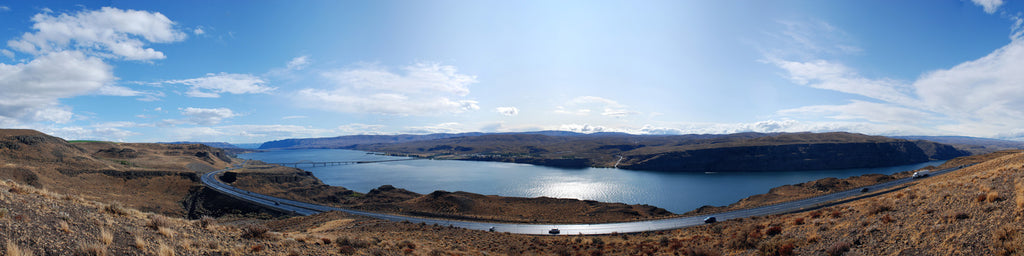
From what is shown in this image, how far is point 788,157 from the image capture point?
144625 millimetres

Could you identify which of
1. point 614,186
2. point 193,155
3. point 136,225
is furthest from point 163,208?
point 193,155

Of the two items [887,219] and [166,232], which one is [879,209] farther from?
[166,232]

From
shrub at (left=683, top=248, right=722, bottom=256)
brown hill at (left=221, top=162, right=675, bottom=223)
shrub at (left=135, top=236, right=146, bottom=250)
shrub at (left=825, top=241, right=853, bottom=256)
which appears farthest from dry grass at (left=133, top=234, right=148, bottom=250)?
brown hill at (left=221, top=162, right=675, bottom=223)

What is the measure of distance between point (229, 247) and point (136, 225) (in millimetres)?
2724

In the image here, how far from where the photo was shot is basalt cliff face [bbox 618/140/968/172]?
142 metres

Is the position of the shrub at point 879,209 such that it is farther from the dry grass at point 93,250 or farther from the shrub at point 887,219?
the dry grass at point 93,250

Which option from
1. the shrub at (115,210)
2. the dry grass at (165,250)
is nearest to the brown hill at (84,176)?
the shrub at (115,210)

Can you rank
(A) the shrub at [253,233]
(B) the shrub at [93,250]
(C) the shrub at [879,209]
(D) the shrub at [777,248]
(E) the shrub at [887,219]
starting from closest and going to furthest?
(B) the shrub at [93,250] < (A) the shrub at [253,233] < (E) the shrub at [887,219] < (D) the shrub at [777,248] < (C) the shrub at [879,209]

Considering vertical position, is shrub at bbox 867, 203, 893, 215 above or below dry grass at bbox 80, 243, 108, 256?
below

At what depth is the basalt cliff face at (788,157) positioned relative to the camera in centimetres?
14162

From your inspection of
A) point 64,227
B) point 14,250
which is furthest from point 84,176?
point 14,250

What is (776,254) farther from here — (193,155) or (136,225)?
(193,155)

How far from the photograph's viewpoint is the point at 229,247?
463 inches

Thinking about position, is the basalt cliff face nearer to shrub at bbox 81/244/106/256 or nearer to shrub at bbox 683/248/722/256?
shrub at bbox 683/248/722/256
